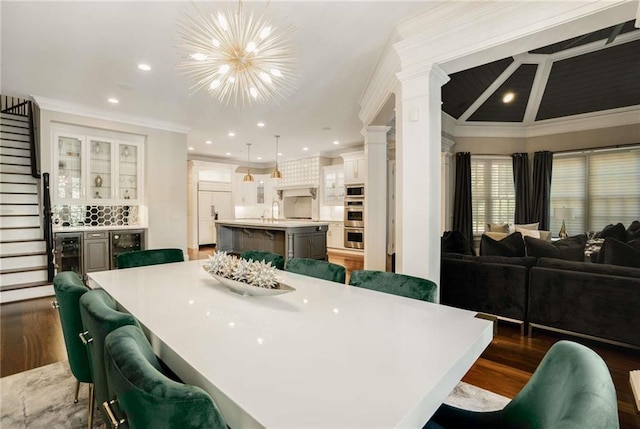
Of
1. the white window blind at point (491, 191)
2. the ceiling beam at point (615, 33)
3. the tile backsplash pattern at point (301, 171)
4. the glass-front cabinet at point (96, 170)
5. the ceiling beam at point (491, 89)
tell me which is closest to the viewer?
the ceiling beam at point (615, 33)

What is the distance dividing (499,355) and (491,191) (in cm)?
473

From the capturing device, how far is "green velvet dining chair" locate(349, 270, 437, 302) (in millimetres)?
1704

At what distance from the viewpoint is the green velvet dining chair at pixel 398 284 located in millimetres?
1704

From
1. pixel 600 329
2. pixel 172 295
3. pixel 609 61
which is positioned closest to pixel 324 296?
pixel 172 295

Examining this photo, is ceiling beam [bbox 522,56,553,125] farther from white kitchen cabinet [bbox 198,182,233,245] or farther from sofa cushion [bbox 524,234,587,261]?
white kitchen cabinet [bbox 198,182,233,245]

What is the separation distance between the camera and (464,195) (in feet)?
20.6

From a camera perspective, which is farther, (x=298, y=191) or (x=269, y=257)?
(x=298, y=191)

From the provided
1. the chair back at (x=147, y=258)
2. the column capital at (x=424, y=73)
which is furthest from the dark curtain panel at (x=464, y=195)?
the chair back at (x=147, y=258)

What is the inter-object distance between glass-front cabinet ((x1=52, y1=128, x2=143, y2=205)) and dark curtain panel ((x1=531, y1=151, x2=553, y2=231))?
309 inches

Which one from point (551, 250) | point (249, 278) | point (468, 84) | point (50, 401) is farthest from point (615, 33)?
point (50, 401)

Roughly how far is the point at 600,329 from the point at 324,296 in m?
2.65

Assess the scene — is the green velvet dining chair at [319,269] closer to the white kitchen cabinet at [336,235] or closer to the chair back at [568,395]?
the chair back at [568,395]

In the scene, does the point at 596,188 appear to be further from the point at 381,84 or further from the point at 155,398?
the point at 155,398

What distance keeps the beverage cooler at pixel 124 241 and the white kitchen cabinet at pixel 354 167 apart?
4957 millimetres
